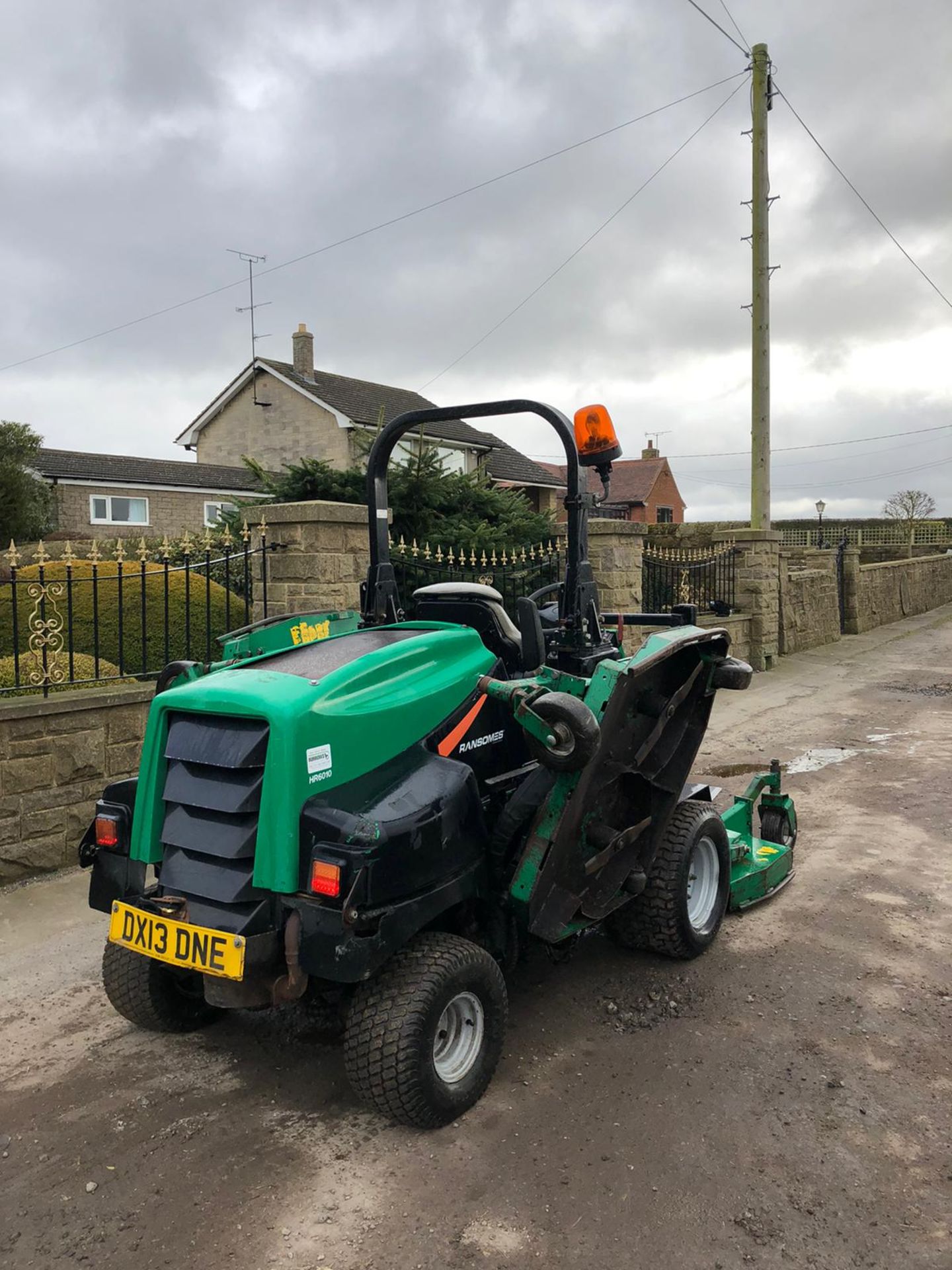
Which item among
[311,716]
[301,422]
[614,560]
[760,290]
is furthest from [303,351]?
[311,716]

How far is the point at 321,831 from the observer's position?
A: 2582mm

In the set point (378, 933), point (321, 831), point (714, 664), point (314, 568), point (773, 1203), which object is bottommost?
point (773, 1203)

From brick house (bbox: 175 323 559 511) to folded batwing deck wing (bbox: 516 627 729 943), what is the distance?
65.7ft

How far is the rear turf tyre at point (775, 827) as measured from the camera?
494 cm

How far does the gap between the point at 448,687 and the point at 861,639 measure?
1459cm

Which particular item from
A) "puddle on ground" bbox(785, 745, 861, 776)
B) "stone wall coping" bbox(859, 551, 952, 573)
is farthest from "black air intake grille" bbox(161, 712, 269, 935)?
"stone wall coping" bbox(859, 551, 952, 573)

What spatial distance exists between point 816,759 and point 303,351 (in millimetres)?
22096

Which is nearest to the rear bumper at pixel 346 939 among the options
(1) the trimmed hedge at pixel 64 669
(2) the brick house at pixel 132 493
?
(1) the trimmed hedge at pixel 64 669

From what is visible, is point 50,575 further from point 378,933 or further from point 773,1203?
point 773,1203

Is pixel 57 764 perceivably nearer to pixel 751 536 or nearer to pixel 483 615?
pixel 483 615

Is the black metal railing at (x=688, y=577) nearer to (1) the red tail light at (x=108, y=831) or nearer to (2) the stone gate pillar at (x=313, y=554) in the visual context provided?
(2) the stone gate pillar at (x=313, y=554)

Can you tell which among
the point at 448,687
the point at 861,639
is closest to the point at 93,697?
the point at 448,687

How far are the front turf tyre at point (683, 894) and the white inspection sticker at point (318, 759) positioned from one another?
1609mm

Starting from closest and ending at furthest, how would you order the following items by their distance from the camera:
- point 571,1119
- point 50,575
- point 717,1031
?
point 571,1119
point 717,1031
point 50,575
